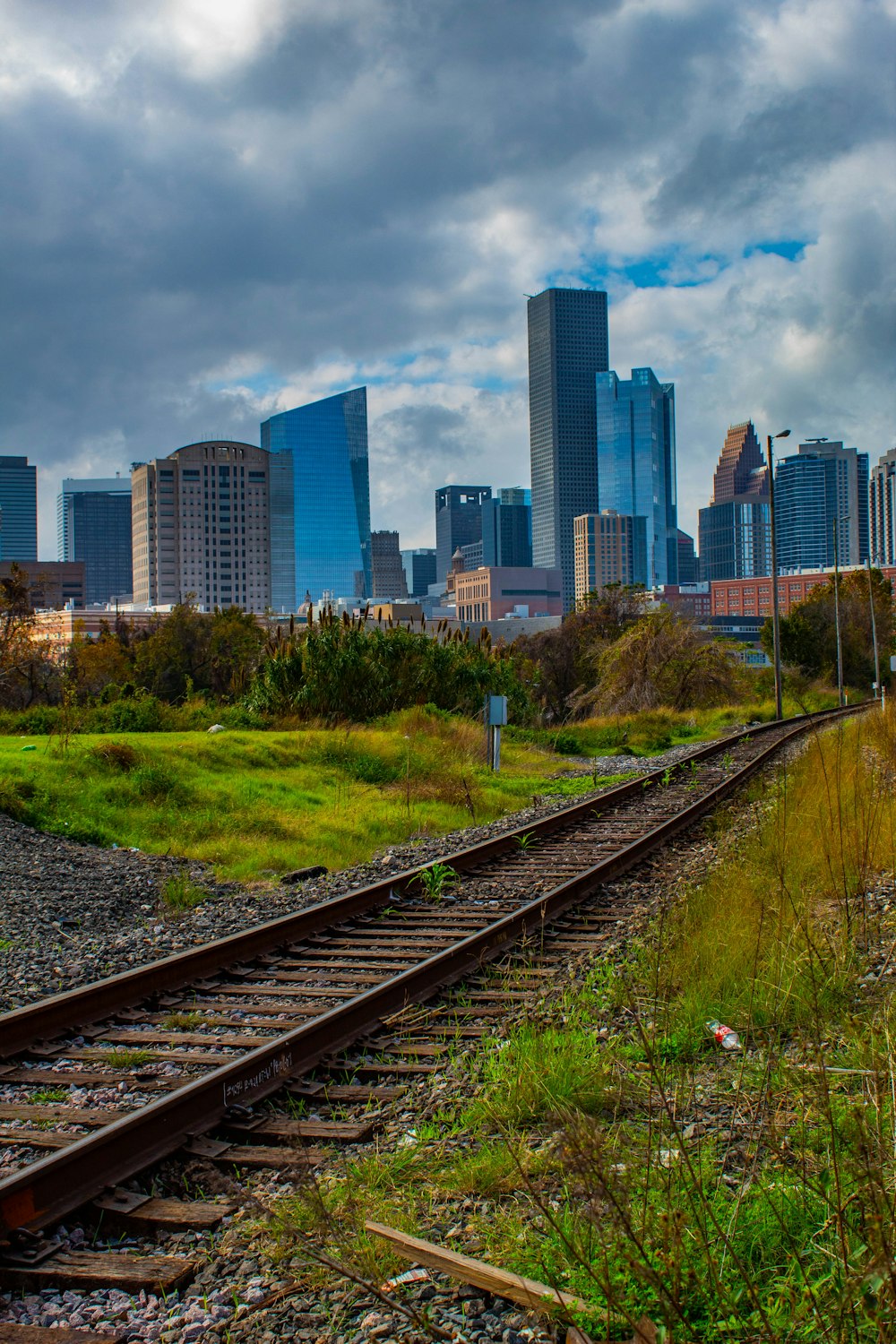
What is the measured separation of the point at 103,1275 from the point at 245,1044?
2315mm

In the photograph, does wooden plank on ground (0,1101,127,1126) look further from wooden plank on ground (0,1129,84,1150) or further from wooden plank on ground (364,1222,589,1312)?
wooden plank on ground (364,1222,589,1312)

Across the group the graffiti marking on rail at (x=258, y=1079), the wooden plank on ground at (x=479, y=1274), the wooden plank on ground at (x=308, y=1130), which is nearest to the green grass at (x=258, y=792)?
the graffiti marking on rail at (x=258, y=1079)

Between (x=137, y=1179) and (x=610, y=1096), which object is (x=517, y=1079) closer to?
(x=610, y=1096)

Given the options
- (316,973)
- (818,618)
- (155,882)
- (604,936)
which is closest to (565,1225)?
(316,973)

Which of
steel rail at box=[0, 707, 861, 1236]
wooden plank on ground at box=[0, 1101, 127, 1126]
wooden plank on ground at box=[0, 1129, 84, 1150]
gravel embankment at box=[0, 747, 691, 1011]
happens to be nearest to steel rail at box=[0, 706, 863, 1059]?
gravel embankment at box=[0, 747, 691, 1011]

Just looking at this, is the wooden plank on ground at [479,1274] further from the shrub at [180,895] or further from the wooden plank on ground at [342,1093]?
the shrub at [180,895]

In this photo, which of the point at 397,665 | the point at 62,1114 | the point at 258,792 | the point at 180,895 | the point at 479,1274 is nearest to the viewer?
the point at 479,1274

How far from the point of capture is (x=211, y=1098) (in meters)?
5.05

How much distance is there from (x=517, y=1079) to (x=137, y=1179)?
1.69 metres

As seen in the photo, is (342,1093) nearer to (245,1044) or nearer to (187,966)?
(245,1044)

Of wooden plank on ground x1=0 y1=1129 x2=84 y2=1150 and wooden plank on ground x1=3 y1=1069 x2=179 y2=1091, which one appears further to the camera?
wooden plank on ground x1=3 y1=1069 x2=179 y2=1091

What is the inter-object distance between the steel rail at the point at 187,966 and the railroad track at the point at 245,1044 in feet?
0.05

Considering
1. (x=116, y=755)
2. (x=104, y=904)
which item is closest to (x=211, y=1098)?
(x=104, y=904)

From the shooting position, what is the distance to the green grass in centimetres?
1369
